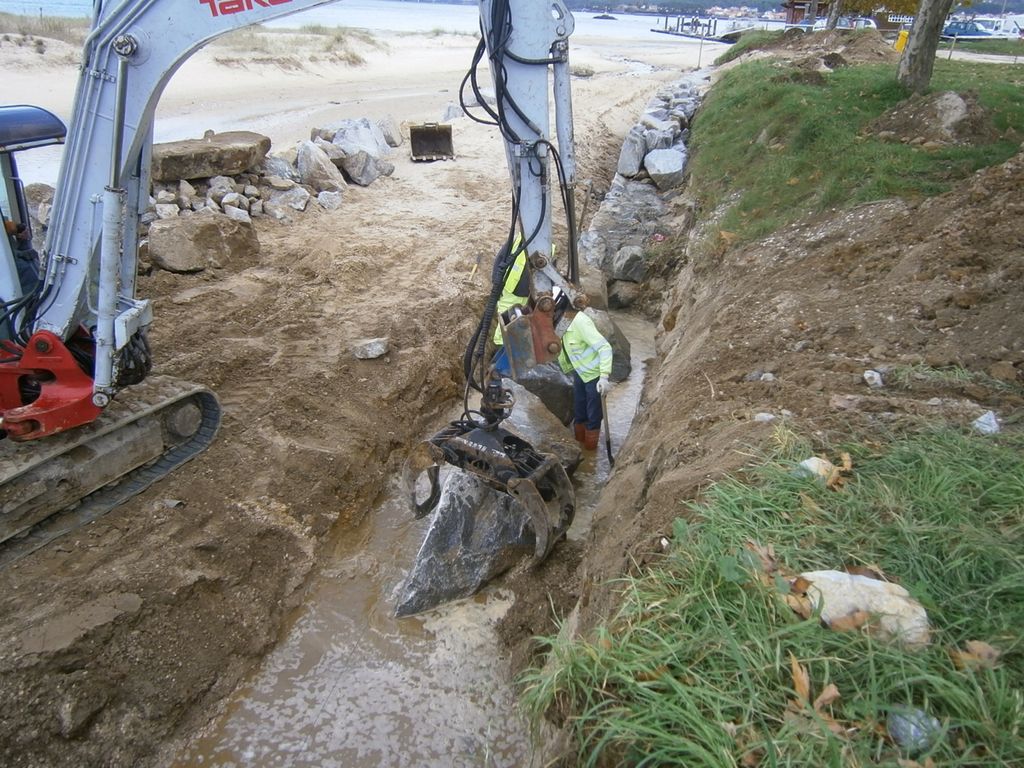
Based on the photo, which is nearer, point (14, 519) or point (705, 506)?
point (705, 506)

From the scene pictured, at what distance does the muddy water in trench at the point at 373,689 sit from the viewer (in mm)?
3934

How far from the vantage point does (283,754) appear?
3.92 m

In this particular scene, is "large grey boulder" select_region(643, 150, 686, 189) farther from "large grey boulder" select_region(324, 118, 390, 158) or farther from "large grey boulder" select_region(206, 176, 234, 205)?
"large grey boulder" select_region(206, 176, 234, 205)

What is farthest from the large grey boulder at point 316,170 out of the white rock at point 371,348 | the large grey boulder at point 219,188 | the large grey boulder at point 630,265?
the white rock at point 371,348

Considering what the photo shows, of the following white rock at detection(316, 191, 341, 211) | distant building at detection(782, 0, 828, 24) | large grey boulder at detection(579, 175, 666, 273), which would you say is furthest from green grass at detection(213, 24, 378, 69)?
large grey boulder at detection(579, 175, 666, 273)

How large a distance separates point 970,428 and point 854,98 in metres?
8.52

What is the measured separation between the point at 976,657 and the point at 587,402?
14.9ft

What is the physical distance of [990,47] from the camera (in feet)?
83.9

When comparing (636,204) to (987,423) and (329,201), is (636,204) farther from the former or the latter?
(987,423)

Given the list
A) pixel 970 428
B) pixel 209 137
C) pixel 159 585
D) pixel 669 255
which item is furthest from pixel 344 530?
pixel 209 137

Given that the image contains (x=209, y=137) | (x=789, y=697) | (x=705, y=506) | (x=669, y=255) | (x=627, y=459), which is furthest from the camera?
(x=209, y=137)

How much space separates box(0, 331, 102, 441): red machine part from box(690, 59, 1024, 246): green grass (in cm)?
665

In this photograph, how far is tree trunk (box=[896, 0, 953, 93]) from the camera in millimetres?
9477

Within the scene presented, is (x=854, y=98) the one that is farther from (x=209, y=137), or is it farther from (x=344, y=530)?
(x=209, y=137)
